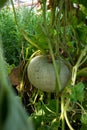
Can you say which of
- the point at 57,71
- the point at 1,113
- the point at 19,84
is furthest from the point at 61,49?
the point at 1,113

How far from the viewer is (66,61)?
43.4 inches

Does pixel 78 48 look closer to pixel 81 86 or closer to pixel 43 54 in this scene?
pixel 43 54

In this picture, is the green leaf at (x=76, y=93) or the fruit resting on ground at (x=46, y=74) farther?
the fruit resting on ground at (x=46, y=74)

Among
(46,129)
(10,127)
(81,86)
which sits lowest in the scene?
(46,129)

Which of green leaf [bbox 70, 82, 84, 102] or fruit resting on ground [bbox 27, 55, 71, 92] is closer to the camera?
green leaf [bbox 70, 82, 84, 102]

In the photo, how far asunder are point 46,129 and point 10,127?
97 centimetres

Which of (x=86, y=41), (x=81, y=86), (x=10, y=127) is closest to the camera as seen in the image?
(x=10, y=127)

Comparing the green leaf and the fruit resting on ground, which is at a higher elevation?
the fruit resting on ground

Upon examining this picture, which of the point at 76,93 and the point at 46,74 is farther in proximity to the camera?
the point at 46,74

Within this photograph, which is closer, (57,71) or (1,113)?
(1,113)

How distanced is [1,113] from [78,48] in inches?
42.4

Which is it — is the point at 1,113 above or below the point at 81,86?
above

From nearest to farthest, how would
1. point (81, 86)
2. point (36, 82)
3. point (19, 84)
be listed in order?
point (81, 86) → point (36, 82) → point (19, 84)

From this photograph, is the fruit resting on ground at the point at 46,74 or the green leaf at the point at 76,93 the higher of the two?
the fruit resting on ground at the point at 46,74
